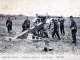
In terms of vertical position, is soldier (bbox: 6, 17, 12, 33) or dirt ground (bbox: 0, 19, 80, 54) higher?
soldier (bbox: 6, 17, 12, 33)

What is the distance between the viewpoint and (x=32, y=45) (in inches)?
69.2

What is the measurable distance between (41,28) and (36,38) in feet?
0.38

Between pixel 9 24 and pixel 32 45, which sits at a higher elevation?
pixel 9 24

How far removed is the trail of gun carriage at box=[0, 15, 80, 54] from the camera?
5.75ft

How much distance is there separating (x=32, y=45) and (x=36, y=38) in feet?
0.27

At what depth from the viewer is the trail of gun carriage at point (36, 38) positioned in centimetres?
175

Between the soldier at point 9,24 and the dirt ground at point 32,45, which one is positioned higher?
the soldier at point 9,24

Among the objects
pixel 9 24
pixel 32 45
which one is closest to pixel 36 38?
pixel 32 45

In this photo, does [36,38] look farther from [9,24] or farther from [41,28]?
[9,24]

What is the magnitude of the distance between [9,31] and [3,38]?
A: 0.31 ft

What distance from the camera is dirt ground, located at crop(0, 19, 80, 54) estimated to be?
1.75m

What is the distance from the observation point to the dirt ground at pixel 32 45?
1751mm

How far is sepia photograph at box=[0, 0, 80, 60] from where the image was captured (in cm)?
175
